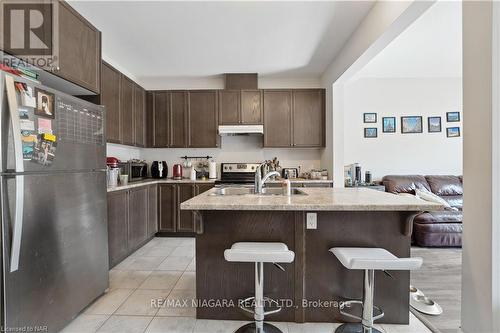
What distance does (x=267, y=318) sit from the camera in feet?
6.34

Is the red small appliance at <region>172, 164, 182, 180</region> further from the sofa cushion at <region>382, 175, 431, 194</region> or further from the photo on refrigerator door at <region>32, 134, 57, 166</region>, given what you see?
the sofa cushion at <region>382, 175, 431, 194</region>

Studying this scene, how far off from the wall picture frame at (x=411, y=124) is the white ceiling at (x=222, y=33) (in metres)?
1.91

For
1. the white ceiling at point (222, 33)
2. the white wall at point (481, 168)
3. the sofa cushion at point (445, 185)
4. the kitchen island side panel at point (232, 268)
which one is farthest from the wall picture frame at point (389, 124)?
the kitchen island side panel at point (232, 268)

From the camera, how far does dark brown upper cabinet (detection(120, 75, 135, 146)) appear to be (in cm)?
356

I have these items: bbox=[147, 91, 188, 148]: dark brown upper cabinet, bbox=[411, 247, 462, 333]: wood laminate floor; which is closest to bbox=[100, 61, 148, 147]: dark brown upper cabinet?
bbox=[147, 91, 188, 148]: dark brown upper cabinet

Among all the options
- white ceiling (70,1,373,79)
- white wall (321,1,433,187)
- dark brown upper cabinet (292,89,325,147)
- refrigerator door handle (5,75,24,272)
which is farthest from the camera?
dark brown upper cabinet (292,89,325,147)

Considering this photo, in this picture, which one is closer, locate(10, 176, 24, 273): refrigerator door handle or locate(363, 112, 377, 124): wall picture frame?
locate(10, 176, 24, 273): refrigerator door handle

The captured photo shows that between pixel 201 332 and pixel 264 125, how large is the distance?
10.7 ft

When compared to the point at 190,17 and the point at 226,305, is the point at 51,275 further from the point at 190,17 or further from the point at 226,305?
the point at 190,17

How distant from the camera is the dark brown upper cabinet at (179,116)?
441 centimetres

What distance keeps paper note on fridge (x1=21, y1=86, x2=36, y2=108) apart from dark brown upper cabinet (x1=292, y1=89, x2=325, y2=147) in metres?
3.53

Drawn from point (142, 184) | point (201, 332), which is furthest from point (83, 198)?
point (142, 184)
